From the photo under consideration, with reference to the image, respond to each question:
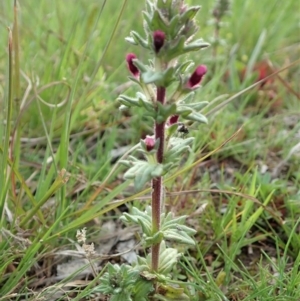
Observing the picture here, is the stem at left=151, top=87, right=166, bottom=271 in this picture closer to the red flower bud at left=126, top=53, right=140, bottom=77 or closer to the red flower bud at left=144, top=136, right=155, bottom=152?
the red flower bud at left=144, top=136, right=155, bottom=152

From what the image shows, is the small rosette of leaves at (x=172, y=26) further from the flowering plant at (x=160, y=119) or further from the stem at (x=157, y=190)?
the stem at (x=157, y=190)

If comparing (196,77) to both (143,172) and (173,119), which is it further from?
(143,172)

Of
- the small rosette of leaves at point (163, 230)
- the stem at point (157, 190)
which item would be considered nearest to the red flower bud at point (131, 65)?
the stem at point (157, 190)

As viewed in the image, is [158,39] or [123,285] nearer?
[158,39]

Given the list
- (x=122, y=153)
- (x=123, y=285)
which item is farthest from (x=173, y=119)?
(x=122, y=153)

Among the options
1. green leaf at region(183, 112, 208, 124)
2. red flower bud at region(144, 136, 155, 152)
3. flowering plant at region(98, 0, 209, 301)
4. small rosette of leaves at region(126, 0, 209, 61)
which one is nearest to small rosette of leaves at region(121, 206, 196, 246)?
flowering plant at region(98, 0, 209, 301)

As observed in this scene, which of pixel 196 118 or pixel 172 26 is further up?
pixel 172 26

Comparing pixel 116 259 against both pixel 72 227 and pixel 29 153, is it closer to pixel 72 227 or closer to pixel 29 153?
pixel 72 227
